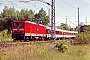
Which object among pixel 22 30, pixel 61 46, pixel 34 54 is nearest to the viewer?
pixel 34 54

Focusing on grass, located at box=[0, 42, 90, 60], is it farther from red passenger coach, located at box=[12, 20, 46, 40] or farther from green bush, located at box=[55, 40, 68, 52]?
red passenger coach, located at box=[12, 20, 46, 40]

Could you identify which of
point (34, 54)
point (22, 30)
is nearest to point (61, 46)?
point (34, 54)

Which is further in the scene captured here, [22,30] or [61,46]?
[22,30]

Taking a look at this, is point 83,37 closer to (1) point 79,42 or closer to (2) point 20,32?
(1) point 79,42

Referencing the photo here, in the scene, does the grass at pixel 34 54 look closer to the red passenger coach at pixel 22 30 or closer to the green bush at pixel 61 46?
the green bush at pixel 61 46

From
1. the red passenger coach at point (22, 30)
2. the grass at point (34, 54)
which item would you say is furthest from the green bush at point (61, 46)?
the red passenger coach at point (22, 30)

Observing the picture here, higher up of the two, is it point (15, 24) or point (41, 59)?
point (15, 24)

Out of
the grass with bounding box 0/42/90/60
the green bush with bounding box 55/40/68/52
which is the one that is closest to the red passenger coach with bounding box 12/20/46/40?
the green bush with bounding box 55/40/68/52

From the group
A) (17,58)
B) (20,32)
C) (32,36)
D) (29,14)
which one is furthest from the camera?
(29,14)

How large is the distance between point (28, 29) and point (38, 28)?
4.77 m

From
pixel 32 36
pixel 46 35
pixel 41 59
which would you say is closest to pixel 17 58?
pixel 41 59

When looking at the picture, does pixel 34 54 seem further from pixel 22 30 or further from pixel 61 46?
pixel 22 30

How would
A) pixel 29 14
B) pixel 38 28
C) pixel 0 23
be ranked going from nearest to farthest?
1. pixel 38 28
2. pixel 0 23
3. pixel 29 14

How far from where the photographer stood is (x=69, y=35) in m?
55.0
